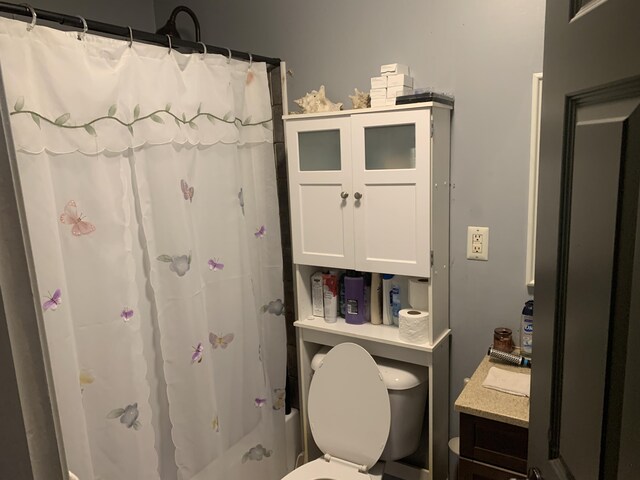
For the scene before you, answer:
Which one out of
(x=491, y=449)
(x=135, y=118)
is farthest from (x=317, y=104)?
(x=491, y=449)

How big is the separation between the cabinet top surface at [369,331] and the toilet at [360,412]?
9 cm

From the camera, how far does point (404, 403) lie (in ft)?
6.33

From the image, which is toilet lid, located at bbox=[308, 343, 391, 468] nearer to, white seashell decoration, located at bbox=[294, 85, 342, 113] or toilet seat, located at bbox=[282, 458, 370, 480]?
toilet seat, located at bbox=[282, 458, 370, 480]

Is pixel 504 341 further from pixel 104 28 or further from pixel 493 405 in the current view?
pixel 104 28

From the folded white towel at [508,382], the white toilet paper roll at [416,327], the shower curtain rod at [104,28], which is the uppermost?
the shower curtain rod at [104,28]

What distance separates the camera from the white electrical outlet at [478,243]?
1866 mm

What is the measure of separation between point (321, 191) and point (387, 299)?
51 cm

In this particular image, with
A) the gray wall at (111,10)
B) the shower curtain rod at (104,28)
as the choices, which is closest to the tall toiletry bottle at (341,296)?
the shower curtain rod at (104,28)

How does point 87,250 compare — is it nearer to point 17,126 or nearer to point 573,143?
point 17,126

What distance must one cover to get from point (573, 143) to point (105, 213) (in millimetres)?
1310

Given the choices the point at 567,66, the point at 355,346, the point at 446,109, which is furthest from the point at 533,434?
the point at 446,109

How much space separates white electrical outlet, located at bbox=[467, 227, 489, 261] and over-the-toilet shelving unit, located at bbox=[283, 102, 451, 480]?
0.28ft

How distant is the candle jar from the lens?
182 cm

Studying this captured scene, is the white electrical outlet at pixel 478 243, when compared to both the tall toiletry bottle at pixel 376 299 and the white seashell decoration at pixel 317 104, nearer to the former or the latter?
the tall toiletry bottle at pixel 376 299
